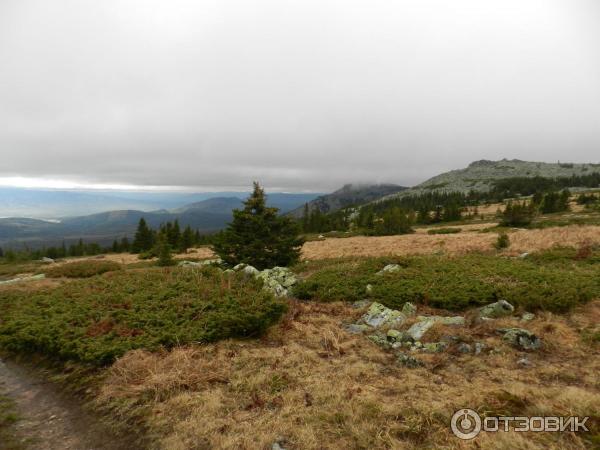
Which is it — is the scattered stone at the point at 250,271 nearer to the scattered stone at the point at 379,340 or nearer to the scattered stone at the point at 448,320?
the scattered stone at the point at 379,340

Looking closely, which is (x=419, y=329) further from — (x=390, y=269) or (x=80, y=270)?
(x=80, y=270)

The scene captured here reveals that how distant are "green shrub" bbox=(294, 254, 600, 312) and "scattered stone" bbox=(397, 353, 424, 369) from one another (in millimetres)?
3930

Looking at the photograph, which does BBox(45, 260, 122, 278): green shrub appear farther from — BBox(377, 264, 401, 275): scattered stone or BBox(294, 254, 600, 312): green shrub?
BBox(377, 264, 401, 275): scattered stone

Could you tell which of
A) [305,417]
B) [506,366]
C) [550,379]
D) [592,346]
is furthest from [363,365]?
[592,346]

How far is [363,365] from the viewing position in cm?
743

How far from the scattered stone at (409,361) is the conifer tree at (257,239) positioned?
1326cm

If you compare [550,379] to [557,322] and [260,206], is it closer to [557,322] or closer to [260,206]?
[557,322]

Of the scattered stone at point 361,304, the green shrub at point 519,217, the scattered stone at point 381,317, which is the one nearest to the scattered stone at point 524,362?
the scattered stone at point 381,317

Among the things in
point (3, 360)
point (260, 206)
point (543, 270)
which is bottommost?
point (3, 360)

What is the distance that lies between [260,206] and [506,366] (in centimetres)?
1637

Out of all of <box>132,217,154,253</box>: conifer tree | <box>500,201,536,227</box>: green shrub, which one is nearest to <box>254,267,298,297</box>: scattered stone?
<box>500,201,536,227</box>: green shrub

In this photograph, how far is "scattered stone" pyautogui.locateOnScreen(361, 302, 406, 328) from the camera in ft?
32.8

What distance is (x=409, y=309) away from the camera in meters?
10.9

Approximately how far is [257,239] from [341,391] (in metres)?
14.2
